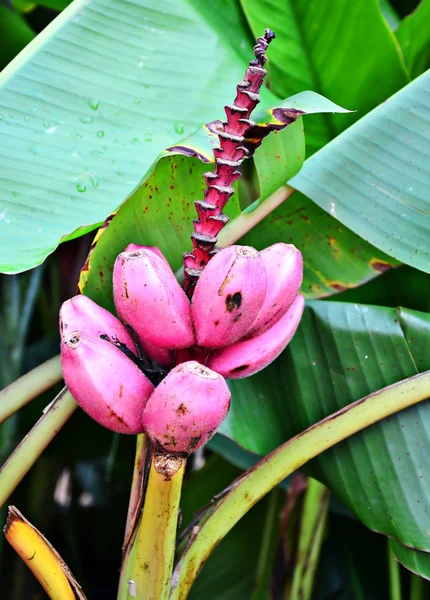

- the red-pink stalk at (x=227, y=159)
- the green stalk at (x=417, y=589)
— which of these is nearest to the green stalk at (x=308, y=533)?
the green stalk at (x=417, y=589)

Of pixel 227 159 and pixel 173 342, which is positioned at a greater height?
pixel 227 159

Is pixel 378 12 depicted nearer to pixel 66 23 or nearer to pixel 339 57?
pixel 339 57

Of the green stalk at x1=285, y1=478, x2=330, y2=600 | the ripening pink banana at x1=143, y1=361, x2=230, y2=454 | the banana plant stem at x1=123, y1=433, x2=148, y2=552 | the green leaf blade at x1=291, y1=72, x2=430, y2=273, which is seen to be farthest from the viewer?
the green stalk at x1=285, y1=478, x2=330, y2=600

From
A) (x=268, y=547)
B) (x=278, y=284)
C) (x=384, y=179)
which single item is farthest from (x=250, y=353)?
(x=268, y=547)

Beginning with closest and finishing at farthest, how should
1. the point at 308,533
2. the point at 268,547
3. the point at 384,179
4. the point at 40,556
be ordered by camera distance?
1. the point at 40,556
2. the point at 384,179
3. the point at 308,533
4. the point at 268,547

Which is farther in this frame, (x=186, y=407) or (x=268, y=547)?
(x=268, y=547)

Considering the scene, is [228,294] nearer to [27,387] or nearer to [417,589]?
[27,387]

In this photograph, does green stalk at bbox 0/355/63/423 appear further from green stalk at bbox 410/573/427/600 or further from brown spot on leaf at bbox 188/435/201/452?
green stalk at bbox 410/573/427/600

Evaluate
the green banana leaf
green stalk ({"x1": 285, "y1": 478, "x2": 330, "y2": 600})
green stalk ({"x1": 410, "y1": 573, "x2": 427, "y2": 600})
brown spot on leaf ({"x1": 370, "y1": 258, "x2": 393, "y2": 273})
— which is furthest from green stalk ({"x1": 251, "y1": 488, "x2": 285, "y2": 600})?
brown spot on leaf ({"x1": 370, "y1": 258, "x2": 393, "y2": 273})
